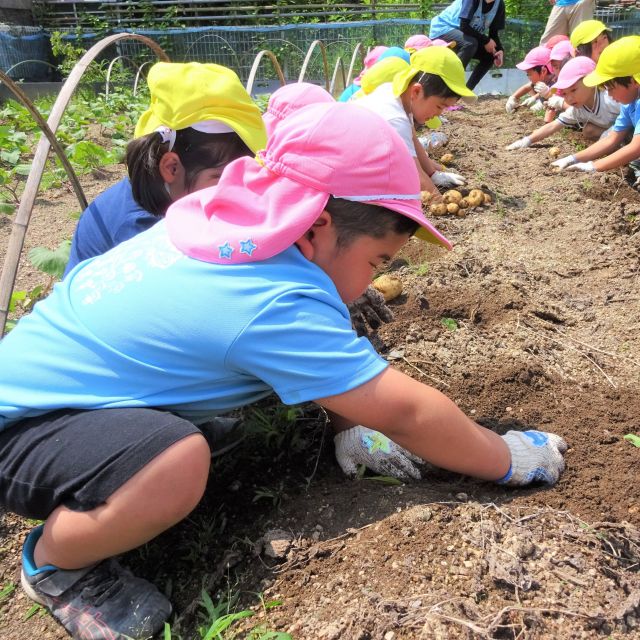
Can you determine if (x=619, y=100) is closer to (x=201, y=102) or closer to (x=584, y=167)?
(x=584, y=167)

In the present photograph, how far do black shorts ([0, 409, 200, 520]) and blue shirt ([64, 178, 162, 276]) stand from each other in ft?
2.65

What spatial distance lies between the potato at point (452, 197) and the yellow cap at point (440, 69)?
586mm

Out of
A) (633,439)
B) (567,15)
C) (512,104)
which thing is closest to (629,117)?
(512,104)

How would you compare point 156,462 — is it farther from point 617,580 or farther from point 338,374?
point 617,580

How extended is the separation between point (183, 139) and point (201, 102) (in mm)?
127

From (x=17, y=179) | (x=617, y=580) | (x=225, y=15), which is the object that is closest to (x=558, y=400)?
(x=617, y=580)

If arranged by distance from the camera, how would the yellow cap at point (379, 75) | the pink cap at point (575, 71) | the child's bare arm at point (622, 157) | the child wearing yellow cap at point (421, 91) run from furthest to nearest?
the pink cap at point (575, 71), the yellow cap at point (379, 75), the child's bare arm at point (622, 157), the child wearing yellow cap at point (421, 91)

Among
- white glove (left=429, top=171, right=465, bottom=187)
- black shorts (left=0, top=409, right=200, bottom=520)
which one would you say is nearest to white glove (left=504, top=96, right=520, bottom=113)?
Result: white glove (left=429, top=171, right=465, bottom=187)

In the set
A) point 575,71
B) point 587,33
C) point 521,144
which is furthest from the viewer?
point 587,33

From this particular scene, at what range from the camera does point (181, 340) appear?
1336 mm

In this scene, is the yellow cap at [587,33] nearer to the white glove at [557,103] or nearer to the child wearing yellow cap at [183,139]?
the white glove at [557,103]

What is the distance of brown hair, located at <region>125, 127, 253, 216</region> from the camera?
1.97 m

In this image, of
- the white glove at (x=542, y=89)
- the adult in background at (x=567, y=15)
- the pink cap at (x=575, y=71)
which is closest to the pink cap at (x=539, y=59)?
the white glove at (x=542, y=89)

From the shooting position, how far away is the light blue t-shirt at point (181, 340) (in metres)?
1.28
